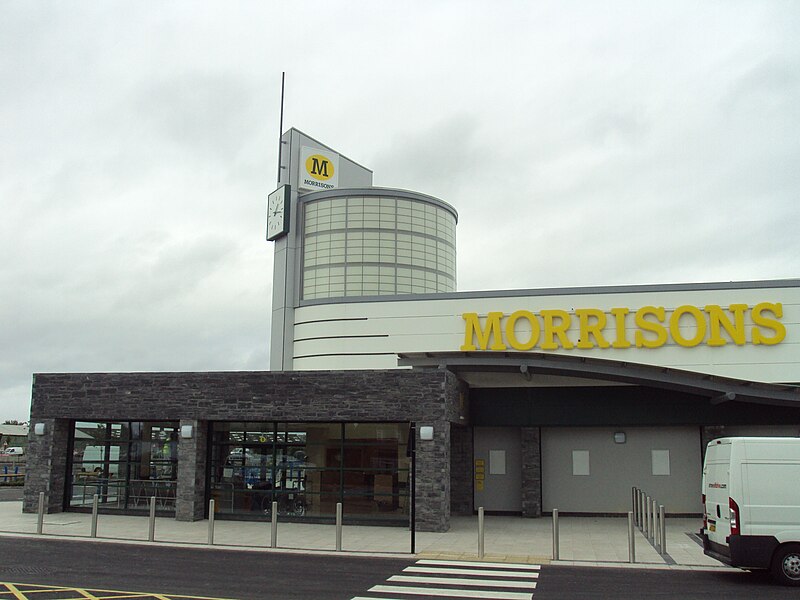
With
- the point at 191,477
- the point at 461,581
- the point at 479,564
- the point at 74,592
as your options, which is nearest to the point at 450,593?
the point at 461,581

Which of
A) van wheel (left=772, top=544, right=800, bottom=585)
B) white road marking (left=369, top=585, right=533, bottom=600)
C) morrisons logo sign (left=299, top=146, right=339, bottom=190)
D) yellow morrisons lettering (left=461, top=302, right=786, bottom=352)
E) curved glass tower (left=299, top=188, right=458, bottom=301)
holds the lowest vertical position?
white road marking (left=369, top=585, right=533, bottom=600)

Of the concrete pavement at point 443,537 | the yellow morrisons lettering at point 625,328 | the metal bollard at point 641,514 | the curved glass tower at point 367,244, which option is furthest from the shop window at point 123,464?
the metal bollard at point 641,514

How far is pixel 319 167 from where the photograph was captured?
37750mm

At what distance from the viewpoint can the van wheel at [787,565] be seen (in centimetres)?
1272

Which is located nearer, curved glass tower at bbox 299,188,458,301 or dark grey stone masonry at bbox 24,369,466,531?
dark grey stone masonry at bbox 24,369,466,531

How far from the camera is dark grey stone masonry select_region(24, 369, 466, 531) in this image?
2045 cm

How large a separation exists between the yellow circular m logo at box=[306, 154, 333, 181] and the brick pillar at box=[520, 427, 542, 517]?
18.0 m

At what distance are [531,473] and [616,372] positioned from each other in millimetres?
4844

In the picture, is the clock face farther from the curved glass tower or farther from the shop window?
the shop window

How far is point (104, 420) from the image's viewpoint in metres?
23.9

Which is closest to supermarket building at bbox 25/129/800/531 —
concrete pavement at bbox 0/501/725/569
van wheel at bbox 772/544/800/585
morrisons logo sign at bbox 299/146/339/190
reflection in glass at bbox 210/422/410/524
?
reflection in glass at bbox 210/422/410/524

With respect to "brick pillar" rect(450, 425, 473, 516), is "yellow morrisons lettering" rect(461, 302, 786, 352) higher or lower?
higher

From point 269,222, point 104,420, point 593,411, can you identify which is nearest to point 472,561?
point 593,411

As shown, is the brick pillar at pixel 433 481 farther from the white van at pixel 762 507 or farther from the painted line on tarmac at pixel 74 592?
the painted line on tarmac at pixel 74 592
